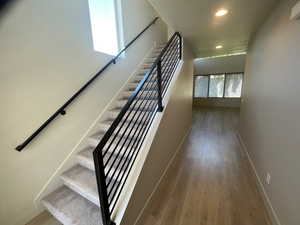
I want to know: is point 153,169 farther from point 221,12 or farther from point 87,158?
point 221,12

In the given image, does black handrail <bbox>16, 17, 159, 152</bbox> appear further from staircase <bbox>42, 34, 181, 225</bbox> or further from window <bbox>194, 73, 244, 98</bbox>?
window <bbox>194, 73, 244, 98</bbox>

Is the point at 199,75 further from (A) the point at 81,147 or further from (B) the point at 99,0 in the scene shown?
(A) the point at 81,147

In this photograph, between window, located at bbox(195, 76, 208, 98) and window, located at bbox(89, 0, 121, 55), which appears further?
window, located at bbox(195, 76, 208, 98)

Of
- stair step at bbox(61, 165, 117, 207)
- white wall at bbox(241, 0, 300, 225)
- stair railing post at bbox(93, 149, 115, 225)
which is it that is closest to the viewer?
stair railing post at bbox(93, 149, 115, 225)

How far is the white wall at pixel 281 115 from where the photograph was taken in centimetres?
122

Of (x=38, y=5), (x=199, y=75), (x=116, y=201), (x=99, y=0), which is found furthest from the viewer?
(x=199, y=75)

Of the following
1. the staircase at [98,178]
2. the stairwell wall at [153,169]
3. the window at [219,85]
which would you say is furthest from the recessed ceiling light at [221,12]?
the window at [219,85]

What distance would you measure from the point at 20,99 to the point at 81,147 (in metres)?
0.98

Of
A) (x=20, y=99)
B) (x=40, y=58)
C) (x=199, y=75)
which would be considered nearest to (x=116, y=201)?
(x=20, y=99)

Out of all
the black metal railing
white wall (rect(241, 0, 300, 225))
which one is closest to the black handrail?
the black metal railing

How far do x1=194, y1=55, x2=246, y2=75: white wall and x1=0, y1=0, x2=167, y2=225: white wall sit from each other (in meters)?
7.42

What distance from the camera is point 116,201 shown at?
1256mm

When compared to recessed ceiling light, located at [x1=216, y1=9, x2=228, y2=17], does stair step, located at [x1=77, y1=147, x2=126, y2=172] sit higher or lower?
lower

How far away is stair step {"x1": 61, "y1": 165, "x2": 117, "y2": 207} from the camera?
4.76 ft
